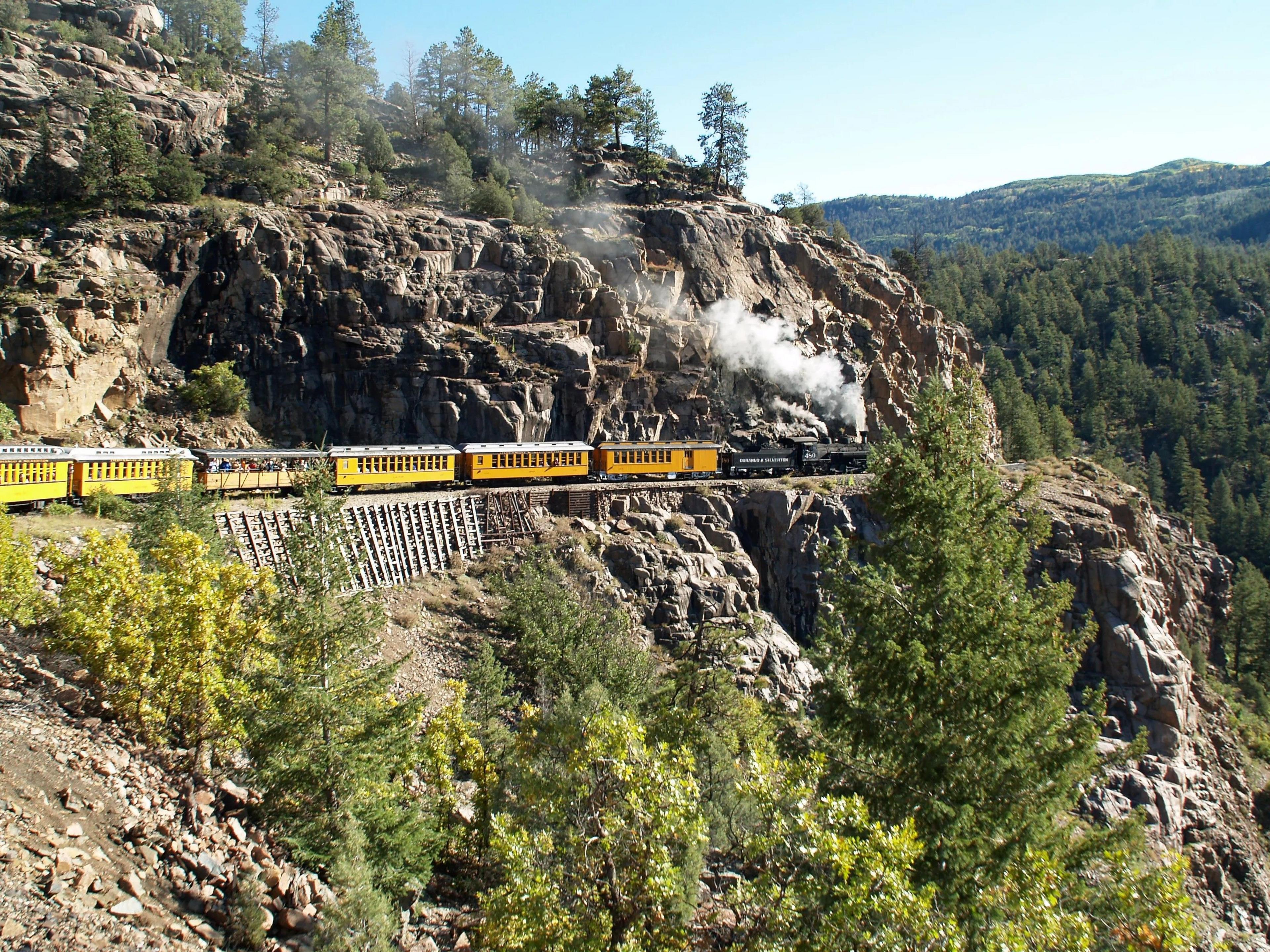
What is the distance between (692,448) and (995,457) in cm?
3015

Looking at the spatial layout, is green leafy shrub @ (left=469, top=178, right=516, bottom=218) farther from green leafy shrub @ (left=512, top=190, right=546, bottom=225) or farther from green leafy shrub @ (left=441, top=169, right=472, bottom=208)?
green leafy shrub @ (left=441, top=169, right=472, bottom=208)

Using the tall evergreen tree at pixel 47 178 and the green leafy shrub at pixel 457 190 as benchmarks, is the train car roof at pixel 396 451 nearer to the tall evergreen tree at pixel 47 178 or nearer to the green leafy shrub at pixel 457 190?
the green leafy shrub at pixel 457 190

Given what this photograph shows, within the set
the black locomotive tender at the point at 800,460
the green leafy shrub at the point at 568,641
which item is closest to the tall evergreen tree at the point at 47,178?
the green leafy shrub at the point at 568,641

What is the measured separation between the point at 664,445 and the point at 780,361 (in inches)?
538

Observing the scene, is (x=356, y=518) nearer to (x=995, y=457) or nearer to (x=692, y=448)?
(x=692, y=448)

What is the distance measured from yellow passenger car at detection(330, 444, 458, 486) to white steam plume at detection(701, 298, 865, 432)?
70.3 ft

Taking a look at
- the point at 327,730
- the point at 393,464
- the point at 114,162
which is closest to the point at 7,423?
the point at 393,464

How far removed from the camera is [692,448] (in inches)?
1645

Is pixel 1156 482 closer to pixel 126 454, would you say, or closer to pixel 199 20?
pixel 126 454

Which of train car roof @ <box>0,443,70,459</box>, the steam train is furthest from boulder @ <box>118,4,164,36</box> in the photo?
train car roof @ <box>0,443,70,459</box>

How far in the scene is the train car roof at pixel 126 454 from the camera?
93.9 feet

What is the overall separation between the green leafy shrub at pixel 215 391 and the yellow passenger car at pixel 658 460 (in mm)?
18901

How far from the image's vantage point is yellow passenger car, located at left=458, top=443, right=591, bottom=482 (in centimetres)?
3728

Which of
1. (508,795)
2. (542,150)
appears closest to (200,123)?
(542,150)
